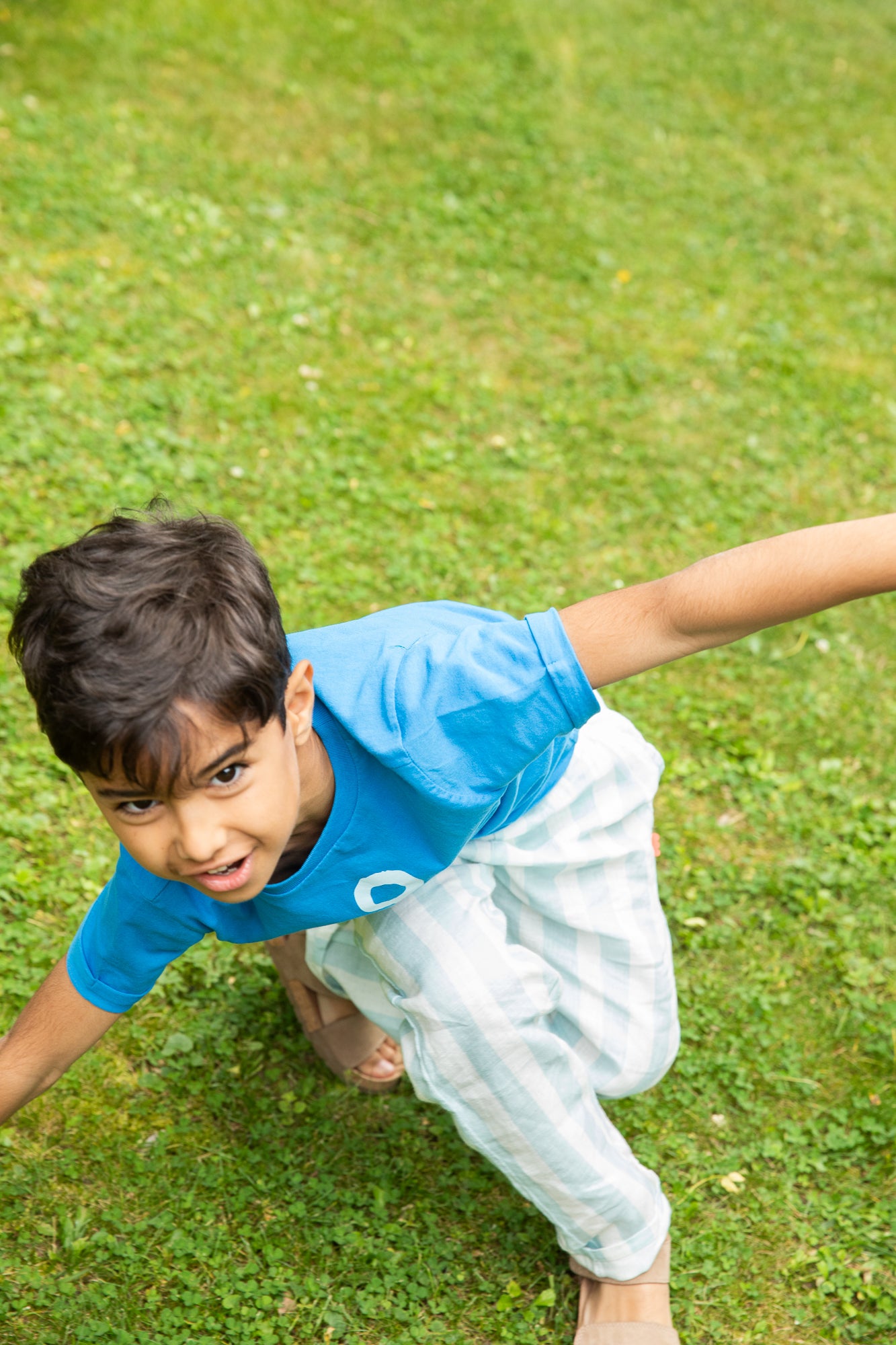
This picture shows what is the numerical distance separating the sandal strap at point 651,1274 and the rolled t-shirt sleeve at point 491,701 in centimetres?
109

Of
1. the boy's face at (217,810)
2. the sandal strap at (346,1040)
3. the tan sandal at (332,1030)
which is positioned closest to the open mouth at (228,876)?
the boy's face at (217,810)

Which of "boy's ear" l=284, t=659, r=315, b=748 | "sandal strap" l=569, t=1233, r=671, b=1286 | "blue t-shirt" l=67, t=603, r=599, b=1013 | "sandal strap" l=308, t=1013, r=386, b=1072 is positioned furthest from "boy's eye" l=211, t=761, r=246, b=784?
"sandal strap" l=569, t=1233, r=671, b=1286

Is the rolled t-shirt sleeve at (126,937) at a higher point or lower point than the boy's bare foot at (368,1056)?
higher

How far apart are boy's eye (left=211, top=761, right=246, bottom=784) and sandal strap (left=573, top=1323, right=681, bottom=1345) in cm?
136

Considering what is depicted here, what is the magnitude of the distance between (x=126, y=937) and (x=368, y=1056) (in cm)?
89

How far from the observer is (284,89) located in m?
5.69

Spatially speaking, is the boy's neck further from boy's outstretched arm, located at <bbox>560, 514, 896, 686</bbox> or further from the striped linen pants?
boy's outstretched arm, located at <bbox>560, 514, 896, 686</bbox>

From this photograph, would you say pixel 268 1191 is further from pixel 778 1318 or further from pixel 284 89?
pixel 284 89

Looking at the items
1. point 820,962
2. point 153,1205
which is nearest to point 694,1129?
point 820,962

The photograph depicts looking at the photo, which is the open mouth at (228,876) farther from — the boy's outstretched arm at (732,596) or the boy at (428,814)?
the boy's outstretched arm at (732,596)

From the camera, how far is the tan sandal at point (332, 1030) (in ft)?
8.35

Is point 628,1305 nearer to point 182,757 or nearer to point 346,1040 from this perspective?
point 346,1040

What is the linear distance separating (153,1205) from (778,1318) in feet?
4.11

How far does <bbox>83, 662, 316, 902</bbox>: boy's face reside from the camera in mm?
1596
